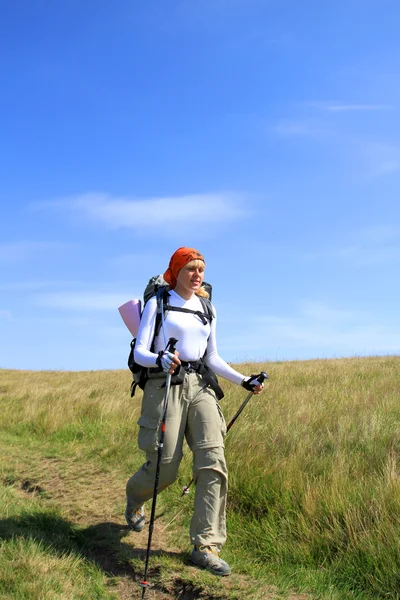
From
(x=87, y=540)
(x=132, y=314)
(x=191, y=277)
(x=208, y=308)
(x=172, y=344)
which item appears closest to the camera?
(x=172, y=344)

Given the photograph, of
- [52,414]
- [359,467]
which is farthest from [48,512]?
[52,414]

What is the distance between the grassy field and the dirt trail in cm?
1

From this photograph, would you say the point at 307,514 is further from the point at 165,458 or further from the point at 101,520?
the point at 101,520

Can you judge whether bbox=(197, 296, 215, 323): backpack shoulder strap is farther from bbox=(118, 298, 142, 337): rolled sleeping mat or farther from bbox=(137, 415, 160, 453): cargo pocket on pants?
bbox=(137, 415, 160, 453): cargo pocket on pants

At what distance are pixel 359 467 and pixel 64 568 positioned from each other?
300cm

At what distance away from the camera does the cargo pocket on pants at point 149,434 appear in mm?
4648

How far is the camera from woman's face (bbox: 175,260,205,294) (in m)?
4.82

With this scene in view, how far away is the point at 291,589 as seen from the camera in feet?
13.8

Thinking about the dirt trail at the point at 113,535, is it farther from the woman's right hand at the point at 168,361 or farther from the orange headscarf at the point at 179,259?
the orange headscarf at the point at 179,259

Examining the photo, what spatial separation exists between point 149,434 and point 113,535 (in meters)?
1.33

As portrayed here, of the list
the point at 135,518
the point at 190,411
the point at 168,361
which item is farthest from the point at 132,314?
the point at 135,518

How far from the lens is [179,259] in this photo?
4.86 meters

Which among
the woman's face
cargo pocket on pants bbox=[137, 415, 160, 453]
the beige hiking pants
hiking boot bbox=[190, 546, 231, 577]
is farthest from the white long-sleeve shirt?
hiking boot bbox=[190, 546, 231, 577]

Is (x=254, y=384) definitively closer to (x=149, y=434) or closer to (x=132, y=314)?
(x=149, y=434)
